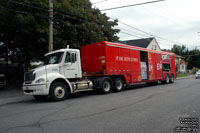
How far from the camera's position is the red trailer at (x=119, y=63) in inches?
447

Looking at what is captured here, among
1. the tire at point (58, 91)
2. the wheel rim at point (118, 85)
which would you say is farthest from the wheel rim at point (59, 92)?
the wheel rim at point (118, 85)

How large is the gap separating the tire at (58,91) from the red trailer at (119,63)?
2992mm

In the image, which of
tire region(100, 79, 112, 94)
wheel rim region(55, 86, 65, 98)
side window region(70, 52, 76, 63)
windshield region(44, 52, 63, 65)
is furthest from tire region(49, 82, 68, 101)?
tire region(100, 79, 112, 94)

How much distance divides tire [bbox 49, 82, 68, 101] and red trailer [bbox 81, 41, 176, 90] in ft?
9.82

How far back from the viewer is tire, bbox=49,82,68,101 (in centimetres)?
871

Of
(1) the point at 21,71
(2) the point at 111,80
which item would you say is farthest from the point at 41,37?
(1) the point at 21,71

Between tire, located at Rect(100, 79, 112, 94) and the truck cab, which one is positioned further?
tire, located at Rect(100, 79, 112, 94)

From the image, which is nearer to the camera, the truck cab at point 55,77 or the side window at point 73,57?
the truck cab at point 55,77

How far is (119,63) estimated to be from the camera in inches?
482

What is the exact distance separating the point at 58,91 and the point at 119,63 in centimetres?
517

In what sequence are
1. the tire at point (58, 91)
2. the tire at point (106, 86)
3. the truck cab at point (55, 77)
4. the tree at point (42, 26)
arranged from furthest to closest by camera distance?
the tree at point (42, 26) → the tire at point (106, 86) → the tire at point (58, 91) → the truck cab at point (55, 77)

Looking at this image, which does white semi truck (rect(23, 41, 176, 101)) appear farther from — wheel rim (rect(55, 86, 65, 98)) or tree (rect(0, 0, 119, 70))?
A: tree (rect(0, 0, 119, 70))

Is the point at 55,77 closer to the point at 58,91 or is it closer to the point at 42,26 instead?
the point at 58,91

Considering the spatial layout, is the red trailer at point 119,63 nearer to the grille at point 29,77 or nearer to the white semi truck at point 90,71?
the white semi truck at point 90,71
